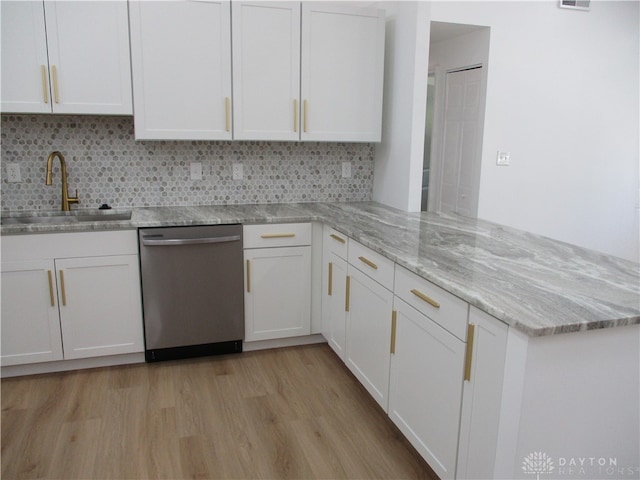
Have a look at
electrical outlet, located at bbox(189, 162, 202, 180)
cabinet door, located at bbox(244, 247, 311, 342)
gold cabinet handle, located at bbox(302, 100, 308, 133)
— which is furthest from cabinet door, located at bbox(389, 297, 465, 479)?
electrical outlet, located at bbox(189, 162, 202, 180)

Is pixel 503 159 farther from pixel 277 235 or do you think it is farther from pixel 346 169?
pixel 277 235

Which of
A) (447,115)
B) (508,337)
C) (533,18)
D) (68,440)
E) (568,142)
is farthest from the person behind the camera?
(447,115)

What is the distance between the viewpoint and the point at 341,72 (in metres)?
3.21

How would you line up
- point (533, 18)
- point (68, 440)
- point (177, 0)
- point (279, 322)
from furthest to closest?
point (533, 18)
point (279, 322)
point (177, 0)
point (68, 440)

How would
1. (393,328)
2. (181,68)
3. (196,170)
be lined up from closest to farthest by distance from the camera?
(393,328) < (181,68) < (196,170)

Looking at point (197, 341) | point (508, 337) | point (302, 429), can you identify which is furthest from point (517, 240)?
point (197, 341)

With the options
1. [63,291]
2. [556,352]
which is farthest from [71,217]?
[556,352]

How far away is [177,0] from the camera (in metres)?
2.84

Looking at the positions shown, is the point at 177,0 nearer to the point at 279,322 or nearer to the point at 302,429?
the point at 279,322

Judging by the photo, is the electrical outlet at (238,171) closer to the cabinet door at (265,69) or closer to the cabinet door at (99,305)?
the cabinet door at (265,69)

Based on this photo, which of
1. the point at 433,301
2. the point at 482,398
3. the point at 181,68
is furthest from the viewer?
the point at 181,68

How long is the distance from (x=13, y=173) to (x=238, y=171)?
1349mm

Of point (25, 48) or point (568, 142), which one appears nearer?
point (25, 48)

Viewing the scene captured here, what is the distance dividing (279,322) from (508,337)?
6.32 feet
